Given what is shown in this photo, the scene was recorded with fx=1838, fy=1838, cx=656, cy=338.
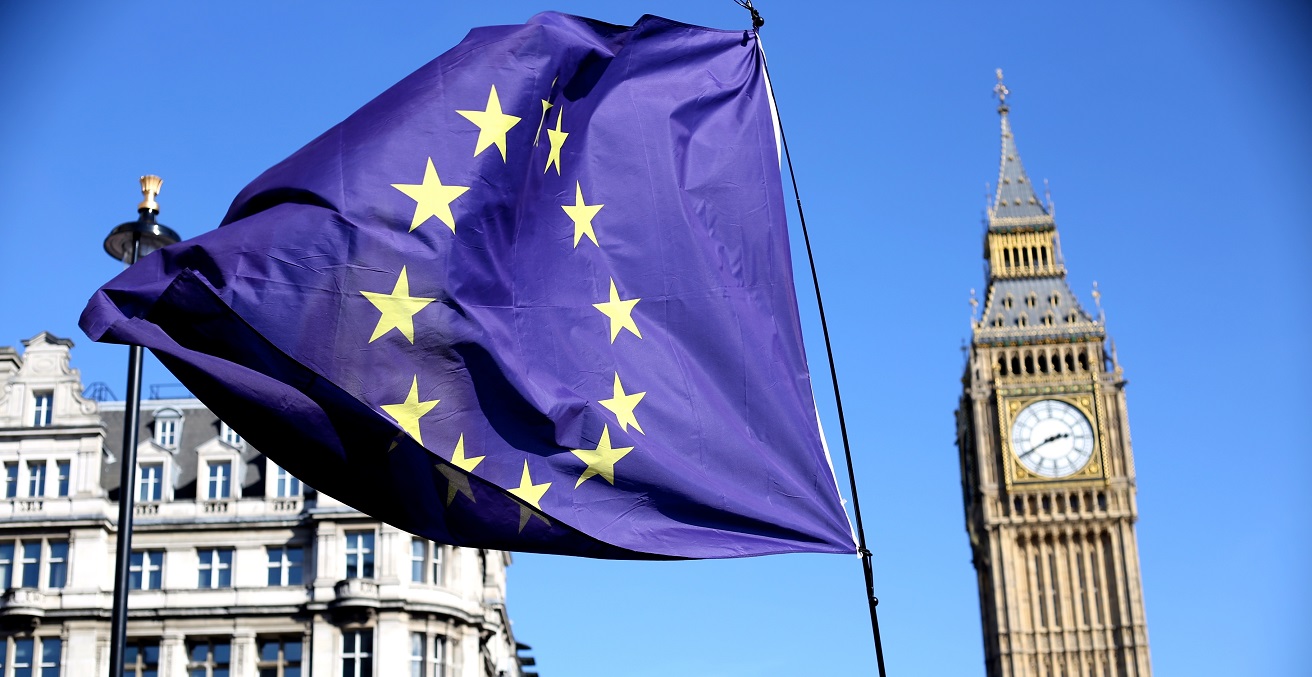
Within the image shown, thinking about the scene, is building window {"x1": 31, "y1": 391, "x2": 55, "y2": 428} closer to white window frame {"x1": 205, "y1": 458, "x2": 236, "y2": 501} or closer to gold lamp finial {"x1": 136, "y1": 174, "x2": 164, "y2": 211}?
white window frame {"x1": 205, "y1": 458, "x2": 236, "y2": 501}

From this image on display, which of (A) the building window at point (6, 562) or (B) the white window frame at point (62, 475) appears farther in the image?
(B) the white window frame at point (62, 475)

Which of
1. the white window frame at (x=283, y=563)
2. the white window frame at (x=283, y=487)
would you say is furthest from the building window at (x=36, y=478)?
the white window frame at (x=283, y=563)

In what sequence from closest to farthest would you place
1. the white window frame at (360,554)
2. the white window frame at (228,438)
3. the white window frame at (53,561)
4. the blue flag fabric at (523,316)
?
the blue flag fabric at (523,316)
the white window frame at (53,561)
the white window frame at (360,554)
the white window frame at (228,438)

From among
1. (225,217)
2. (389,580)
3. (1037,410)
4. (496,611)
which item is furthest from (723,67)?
(1037,410)

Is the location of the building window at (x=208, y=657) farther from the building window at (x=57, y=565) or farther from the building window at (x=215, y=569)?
the building window at (x=57, y=565)

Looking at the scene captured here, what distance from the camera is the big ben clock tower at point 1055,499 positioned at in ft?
403

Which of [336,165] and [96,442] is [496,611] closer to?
[96,442]

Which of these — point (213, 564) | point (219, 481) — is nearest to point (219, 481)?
point (219, 481)

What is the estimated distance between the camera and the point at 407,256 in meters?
15.2

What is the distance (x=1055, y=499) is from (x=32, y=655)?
84090mm

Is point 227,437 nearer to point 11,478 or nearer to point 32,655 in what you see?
point 11,478

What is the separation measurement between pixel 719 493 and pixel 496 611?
47.0m

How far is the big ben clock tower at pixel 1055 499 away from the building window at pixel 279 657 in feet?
250

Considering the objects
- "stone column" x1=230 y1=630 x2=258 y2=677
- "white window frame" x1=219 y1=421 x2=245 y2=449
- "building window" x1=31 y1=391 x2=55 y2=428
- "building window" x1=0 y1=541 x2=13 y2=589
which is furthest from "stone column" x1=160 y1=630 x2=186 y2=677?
"building window" x1=31 y1=391 x2=55 y2=428
